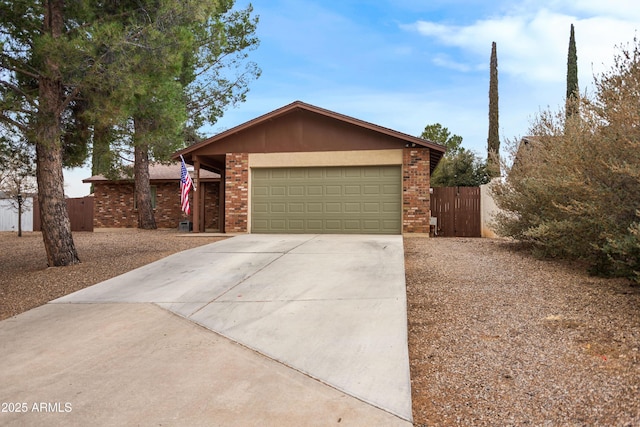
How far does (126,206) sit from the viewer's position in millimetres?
22156

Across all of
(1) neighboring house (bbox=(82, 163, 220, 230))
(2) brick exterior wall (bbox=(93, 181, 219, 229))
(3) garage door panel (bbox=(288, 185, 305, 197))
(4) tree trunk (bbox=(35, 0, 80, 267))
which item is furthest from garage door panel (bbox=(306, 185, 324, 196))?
(2) brick exterior wall (bbox=(93, 181, 219, 229))

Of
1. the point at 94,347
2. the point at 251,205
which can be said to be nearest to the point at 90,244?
the point at 251,205

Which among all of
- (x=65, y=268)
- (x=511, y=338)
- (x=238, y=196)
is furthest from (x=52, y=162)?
(x=511, y=338)

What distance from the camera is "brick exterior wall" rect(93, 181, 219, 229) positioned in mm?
22062

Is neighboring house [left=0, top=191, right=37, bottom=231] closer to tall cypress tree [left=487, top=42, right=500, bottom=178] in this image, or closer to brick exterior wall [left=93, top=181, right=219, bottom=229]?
brick exterior wall [left=93, top=181, right=219, bottom=229]

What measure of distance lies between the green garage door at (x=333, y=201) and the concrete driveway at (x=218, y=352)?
648 cm

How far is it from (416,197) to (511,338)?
970 cm

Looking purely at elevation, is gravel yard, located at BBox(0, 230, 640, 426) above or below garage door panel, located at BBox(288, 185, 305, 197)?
below

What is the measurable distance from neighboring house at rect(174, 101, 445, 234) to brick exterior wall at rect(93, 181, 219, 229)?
7.36 metres

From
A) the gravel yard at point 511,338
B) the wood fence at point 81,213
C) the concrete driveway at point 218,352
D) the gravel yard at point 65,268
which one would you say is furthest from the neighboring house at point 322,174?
the wood fence at point 81,213

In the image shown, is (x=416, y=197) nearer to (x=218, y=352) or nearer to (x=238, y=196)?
(x=238, y=196)

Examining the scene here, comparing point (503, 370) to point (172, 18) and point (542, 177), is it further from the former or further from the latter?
point (172, 18)

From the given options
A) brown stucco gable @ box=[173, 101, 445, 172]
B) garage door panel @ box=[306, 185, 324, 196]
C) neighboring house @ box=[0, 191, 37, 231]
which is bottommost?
neighboring house @ box=[0, 191, 37, 231]

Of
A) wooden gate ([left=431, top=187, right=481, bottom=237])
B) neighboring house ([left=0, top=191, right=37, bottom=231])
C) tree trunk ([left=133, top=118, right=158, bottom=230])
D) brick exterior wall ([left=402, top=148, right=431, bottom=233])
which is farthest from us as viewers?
neighboring house ([left=0, top=191, right=37, bottom=231])
